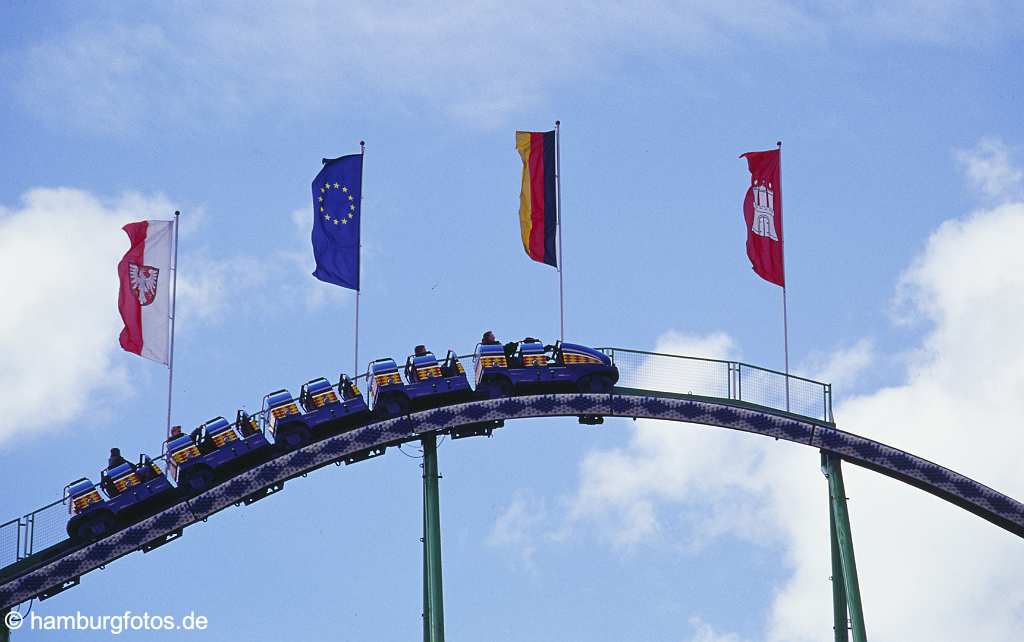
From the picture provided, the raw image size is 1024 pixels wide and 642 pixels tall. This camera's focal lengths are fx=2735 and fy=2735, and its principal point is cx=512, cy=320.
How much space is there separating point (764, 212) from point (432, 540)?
1169cm

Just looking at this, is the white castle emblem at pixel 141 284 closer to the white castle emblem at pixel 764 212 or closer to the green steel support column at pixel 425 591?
the green steel support column at pixel 425 591

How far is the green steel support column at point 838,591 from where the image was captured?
62.4 meters

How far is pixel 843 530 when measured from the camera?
62250 mm

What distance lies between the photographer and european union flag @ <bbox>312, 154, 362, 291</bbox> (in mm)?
63875

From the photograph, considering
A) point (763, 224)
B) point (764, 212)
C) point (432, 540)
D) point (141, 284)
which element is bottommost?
point (432, 540)

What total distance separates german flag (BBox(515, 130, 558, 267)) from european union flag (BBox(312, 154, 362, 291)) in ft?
13.1

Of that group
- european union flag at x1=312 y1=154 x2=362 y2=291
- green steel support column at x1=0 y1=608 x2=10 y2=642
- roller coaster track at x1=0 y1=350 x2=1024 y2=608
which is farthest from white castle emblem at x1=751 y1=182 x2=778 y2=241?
green steel support column at x1=0 y1=608 x2=10 y2=642

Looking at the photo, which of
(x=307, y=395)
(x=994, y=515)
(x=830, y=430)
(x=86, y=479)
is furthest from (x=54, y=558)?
(x=994, y=515)

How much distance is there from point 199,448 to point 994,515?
18283 mm

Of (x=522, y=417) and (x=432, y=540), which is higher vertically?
(x=522, y=417)

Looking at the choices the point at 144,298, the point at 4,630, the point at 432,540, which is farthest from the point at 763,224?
the point at 4,630

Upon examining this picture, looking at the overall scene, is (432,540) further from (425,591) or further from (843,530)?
(843,530)

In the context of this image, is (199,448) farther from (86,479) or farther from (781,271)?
(781,271)

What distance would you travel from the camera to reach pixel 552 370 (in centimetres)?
6116
